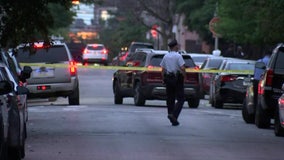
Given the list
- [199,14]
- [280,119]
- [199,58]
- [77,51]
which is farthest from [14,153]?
[77,51]

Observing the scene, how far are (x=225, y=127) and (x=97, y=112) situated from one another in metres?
4.24

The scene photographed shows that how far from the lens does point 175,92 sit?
17109 mm

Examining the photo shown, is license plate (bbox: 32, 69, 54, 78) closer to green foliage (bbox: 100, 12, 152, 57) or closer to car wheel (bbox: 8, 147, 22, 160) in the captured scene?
car wheel (bbox: 8, 147, 22, 160)

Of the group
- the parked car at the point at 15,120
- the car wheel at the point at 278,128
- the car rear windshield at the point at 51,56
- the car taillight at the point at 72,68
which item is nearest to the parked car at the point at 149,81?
the car taillight at the point at 72,68

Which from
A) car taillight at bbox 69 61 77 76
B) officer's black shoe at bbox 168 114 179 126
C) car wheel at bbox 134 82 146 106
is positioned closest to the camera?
officer's black shoe at bbox 168 114 179 126

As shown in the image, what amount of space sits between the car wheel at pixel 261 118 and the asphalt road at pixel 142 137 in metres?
0.16

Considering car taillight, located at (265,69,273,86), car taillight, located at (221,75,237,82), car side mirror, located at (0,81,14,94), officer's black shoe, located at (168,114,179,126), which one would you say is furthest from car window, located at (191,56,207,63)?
car side mirror, located at (0,81,14,94)

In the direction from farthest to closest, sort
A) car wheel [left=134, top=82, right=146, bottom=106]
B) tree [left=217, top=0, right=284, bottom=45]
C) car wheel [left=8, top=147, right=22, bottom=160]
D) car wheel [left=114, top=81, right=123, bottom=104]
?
car wheel [left=114, top=81, right=123, bottom=104]
car wheel [left=134, top=82, right=146, bottom=106]
tree [left=217, top=0, right=284, bottom=45]
car wheel [left=8, top=147, right=22, bottom=160]

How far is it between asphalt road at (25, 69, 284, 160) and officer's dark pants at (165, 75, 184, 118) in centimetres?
36

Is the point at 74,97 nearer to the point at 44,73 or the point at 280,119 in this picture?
the point at 44,73

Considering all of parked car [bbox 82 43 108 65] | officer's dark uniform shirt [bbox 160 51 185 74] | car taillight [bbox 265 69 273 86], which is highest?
officer's dark uniform shirt [bbox 160 51 185 74]

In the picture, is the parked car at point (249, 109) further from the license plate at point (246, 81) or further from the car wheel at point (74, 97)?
the car wheel at point (74, 97)

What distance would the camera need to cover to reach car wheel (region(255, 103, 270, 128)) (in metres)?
17.0

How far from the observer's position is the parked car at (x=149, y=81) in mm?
23094
